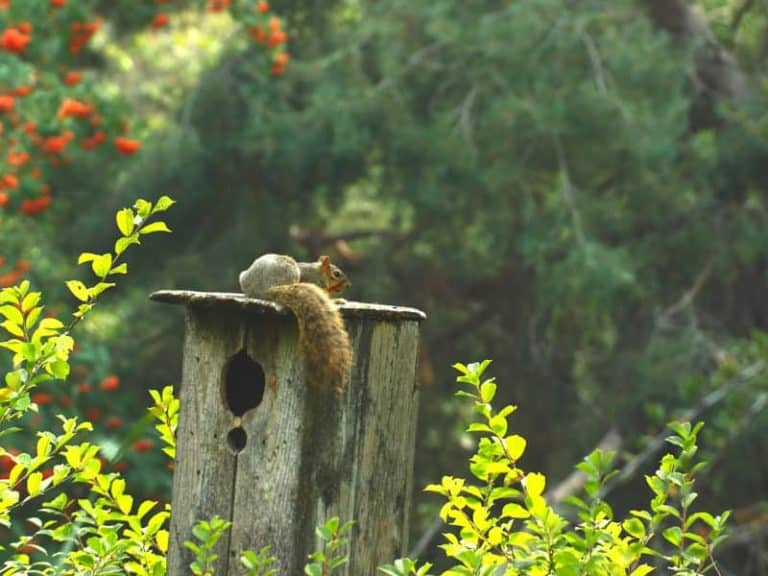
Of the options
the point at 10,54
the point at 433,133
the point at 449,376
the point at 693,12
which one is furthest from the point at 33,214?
the point at 693,12

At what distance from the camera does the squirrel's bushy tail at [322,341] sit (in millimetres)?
2537

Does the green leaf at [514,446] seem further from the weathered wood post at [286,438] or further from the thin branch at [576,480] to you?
the thin branch at [576,480]

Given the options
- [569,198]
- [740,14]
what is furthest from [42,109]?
[740,14]

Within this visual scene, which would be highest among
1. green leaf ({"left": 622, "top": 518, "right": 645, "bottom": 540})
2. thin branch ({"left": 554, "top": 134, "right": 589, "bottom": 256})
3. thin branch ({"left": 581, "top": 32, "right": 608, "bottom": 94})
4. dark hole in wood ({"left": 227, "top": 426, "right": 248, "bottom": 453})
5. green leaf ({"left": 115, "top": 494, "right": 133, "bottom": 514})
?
thin branch ({"left": 581, "top": 32, "right": 608, "bottom": 94})

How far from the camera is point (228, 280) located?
9.21 metres

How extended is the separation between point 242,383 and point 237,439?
148 millimetres

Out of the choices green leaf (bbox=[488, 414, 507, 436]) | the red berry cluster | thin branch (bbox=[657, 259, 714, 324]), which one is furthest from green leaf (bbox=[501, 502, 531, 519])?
thin branch (bbox=[657, 259, 714, 324])

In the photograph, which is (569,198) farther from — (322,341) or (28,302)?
(28,302)

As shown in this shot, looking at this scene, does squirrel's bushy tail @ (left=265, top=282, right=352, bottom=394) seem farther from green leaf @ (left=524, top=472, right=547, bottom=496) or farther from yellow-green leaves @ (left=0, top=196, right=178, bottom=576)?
green leaf @ (left=524, top=472, right=547, bottom=496)

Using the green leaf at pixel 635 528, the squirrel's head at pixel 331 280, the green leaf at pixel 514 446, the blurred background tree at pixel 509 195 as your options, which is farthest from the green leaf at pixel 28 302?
the blurred background tree at pixel 509 195

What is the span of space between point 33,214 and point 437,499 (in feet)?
11.4

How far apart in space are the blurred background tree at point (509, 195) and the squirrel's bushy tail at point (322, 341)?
18.0 feet

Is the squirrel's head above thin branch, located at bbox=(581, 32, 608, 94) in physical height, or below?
below

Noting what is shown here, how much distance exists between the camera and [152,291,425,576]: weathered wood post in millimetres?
2613
